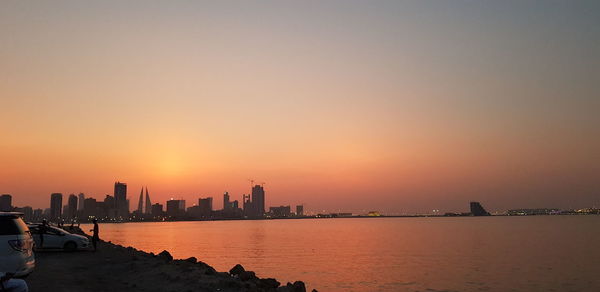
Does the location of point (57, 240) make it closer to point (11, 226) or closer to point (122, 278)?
point (122, 278)

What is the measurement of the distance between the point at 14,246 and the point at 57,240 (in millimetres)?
24792

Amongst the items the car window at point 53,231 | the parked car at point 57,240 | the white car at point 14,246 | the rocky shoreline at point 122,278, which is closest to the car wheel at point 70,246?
the parked car at point 57,240

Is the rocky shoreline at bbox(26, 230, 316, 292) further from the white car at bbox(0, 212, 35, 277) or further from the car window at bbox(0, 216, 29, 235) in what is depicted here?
the car window at bbox(0, 216, 29, 235)

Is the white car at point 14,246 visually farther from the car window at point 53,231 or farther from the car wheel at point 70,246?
the car window at point 53,231

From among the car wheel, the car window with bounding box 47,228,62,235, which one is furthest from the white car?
the car window with bounding box 47,228,62,235

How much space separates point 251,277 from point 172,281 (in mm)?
7387

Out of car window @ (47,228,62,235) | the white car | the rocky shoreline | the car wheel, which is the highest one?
the white car

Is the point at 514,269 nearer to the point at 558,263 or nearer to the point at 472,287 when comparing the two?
the point at 558,263

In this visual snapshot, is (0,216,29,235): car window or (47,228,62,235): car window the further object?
(47,228,62,235): car window

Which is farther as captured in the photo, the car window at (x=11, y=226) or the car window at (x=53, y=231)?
the car window at (x=53, y=231)

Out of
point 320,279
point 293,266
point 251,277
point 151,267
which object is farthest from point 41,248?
point 293,266

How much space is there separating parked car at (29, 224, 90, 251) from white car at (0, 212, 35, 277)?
77.6ft

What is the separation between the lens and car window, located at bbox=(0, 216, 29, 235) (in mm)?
12724

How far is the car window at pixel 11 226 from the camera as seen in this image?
501 inches
